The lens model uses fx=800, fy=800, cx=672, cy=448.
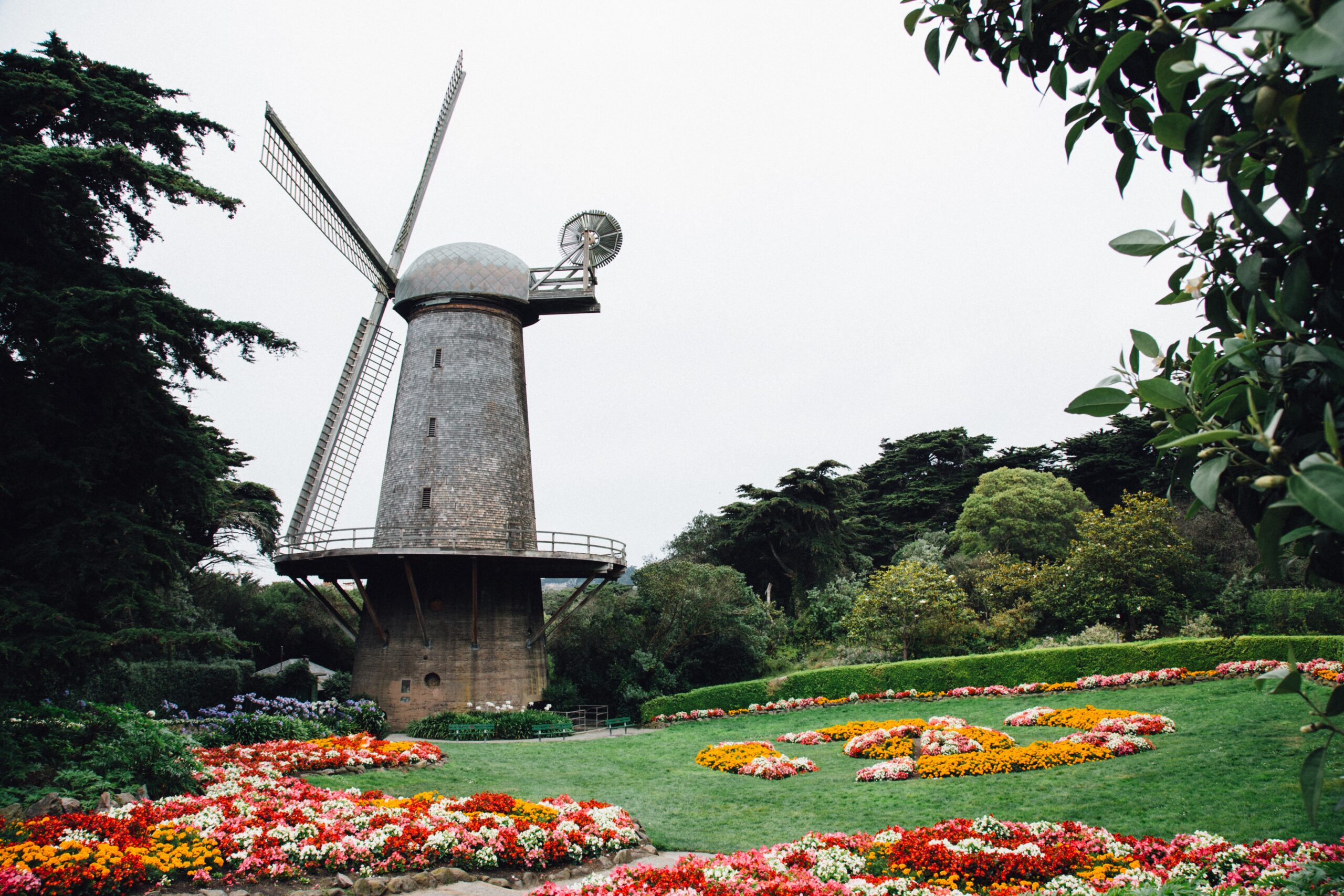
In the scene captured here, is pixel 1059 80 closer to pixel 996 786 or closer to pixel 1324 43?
pixel 1324 43

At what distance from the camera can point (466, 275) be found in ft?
80.1

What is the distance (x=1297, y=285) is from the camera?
202cm

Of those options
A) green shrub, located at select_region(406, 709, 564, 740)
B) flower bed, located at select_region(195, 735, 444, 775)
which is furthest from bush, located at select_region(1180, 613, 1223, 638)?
flower bed, located at select_region(195, 735, 444, 775)

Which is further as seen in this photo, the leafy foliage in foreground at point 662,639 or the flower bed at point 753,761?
the leafy foliage in foreground at point 662,639

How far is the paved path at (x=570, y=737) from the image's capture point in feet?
64.1

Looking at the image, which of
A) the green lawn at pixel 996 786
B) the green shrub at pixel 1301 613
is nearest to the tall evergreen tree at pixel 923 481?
the green shrub at pixel 1301 613

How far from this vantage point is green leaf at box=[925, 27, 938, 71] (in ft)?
9.93

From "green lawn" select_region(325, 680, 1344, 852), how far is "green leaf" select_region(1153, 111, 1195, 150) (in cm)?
818

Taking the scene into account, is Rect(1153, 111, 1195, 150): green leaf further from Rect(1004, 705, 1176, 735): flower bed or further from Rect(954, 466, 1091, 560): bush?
Rect(954, 466, 1091, 560): bush

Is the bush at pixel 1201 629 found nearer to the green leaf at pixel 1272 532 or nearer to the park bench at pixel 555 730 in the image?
the park bench at pixel 555 730

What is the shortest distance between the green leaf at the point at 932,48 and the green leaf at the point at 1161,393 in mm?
1708

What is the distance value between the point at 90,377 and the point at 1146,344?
517 inches

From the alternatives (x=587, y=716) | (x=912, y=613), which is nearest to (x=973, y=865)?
(x=912, y=613)

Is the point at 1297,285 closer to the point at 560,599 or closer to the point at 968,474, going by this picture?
the point at 560,599
